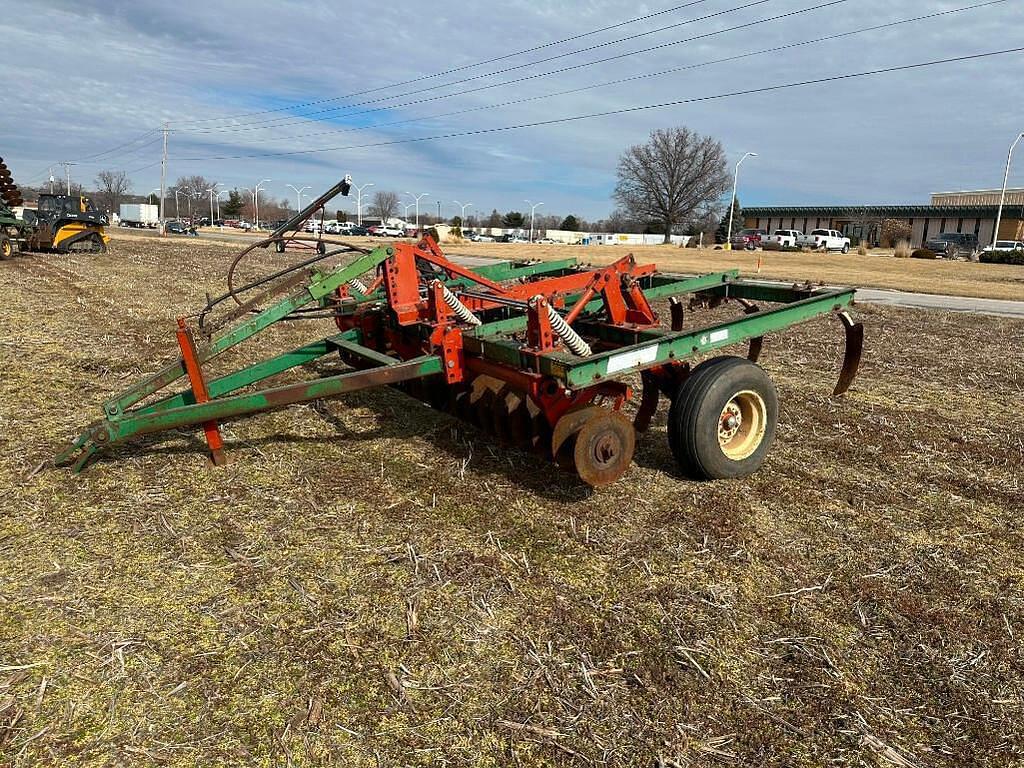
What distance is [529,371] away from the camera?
156 inches

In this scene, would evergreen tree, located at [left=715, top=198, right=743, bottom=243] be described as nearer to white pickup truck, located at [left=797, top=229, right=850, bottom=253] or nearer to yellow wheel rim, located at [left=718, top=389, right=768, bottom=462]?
white pickup truck, located at [left=797, top=229, right=850, bottom=253]

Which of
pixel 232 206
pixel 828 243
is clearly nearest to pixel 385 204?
pixel 232 206

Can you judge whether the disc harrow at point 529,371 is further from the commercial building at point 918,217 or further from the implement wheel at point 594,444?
the commercial building at point 918,217

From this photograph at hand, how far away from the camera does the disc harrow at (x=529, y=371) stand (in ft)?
12.5

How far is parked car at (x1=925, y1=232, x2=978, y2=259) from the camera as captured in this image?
42906 mm

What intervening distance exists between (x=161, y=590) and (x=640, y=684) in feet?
6.84

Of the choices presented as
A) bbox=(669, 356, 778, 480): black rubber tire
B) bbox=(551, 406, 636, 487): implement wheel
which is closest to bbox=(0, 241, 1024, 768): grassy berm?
bbox=(669, 356, 778, 480): black rubber tire

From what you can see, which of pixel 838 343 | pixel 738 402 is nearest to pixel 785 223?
pixel 838 343

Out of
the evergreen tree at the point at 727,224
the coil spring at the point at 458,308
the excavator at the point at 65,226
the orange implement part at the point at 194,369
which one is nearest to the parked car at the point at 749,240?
the evergreen tree at the point at 727,224

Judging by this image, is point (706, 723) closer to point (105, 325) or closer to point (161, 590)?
point (161, 590)

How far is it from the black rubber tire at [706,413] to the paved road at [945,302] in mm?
12038

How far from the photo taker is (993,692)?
8.50 ft

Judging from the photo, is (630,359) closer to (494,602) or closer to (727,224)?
(494,602)

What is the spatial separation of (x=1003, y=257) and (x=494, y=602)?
4381 cm
